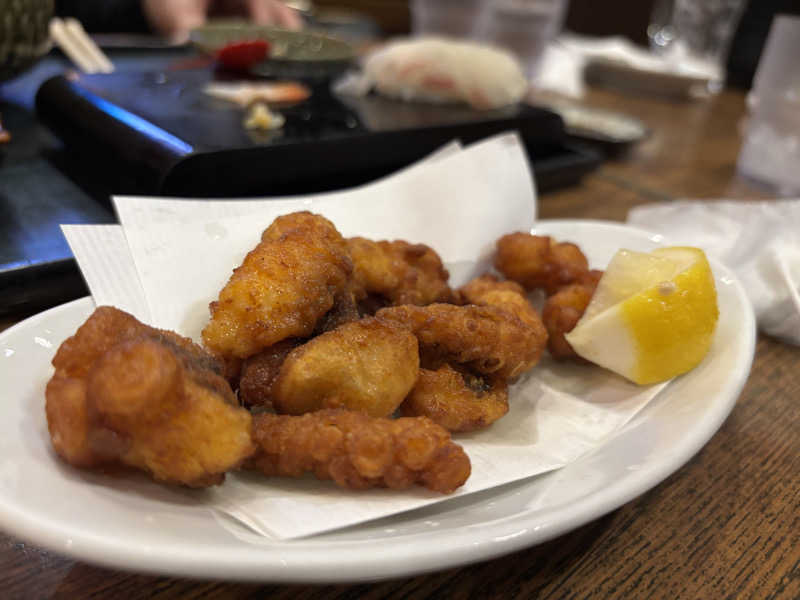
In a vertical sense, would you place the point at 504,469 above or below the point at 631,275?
below

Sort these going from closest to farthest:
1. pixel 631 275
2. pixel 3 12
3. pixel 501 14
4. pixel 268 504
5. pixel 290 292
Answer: pixel 268 504 < pixel 290 292 < pixel 631 275 < pixel 3 12 < pixel 501 14

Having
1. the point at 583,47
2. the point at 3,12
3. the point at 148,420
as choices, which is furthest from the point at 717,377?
the point at 583,47

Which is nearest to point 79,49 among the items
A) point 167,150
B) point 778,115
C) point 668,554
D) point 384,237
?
point 167,150

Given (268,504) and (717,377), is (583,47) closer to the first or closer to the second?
(717,377)

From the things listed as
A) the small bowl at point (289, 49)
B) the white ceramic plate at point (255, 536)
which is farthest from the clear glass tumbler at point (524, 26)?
the white ceramic plate at point (255, 536)

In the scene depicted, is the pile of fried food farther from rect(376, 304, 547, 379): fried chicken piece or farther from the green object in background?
the green object in background
